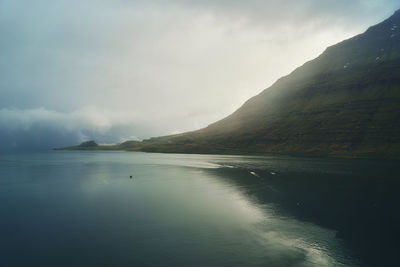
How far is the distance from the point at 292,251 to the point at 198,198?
102 feet

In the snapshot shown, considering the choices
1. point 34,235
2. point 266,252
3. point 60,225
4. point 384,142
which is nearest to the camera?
point 266,252

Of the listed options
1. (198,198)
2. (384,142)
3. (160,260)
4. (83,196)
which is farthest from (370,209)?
(384,142)

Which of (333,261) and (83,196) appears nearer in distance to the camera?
(333,261)

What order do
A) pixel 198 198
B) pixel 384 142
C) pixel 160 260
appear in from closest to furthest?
pixel 160 260
pixel 198 198
pixel 384 142

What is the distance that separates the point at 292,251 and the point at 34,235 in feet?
117

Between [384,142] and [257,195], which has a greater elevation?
[384,142]

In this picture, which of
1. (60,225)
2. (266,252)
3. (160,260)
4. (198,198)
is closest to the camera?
(160,260)

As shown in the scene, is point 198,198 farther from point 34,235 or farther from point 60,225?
point 34,235

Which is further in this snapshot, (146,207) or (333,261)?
(146,207)

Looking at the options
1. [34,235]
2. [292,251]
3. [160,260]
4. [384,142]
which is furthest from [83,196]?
[384,142]

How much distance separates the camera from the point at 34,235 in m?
33.1

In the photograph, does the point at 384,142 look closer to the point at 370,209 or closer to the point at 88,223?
the point at 370,209

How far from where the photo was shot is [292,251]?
93.5 feet

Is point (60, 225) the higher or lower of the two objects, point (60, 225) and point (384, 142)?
the lower
